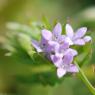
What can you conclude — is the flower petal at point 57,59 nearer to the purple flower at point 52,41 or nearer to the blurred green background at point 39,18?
the purple flower at point 52,41

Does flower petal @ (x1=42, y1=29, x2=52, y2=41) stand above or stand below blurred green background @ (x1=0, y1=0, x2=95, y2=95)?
above

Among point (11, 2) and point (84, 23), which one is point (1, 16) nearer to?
point (11, 2)

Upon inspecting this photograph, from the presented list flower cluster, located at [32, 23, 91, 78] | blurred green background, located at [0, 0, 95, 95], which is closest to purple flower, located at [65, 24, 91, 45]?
flower cluster, located at [32, 23, 91, 78]

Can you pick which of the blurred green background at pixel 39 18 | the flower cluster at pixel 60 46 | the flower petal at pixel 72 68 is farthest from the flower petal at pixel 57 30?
the blurred green background at pixel 39 18

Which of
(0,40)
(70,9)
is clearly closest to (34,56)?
(0,40)

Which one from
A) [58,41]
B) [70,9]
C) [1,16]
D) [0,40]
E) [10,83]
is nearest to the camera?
[58,41]

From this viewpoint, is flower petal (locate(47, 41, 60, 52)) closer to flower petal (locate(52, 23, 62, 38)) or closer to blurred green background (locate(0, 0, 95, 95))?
flower petal (locate(52, 23, 62, 38))
